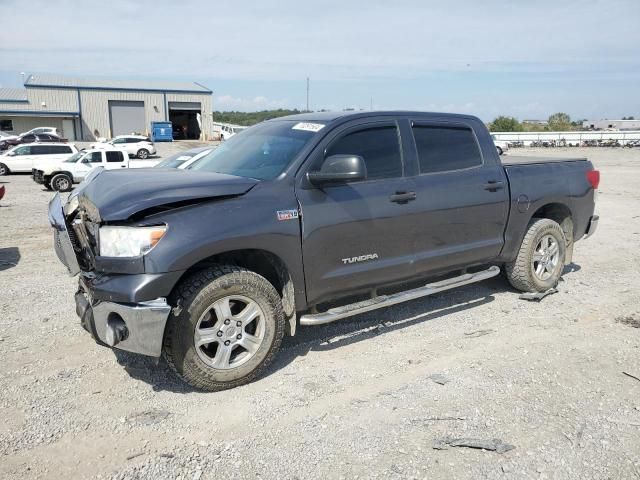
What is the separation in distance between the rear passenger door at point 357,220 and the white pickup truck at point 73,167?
15.5 m

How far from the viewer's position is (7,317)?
504 cm

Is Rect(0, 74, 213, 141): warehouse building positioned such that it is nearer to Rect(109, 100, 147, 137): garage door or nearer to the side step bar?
Rect(109, 100, 147, 137): garage door

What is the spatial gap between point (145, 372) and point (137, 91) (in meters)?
56.9

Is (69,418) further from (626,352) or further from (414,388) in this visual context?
(626,352)

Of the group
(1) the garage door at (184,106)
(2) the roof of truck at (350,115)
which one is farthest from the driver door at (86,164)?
(1) the garage door at (184,106)

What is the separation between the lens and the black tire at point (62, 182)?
18312 mm

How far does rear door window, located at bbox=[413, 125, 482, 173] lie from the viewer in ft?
15.4

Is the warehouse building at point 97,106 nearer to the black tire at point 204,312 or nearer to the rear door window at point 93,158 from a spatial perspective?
the rear door window at point 93,158

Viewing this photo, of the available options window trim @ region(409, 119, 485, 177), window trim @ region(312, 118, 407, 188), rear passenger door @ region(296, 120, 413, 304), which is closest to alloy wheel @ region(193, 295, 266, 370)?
→ rear passenger door @ region(296, 120, 413, 304)

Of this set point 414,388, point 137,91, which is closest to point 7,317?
point 414,388

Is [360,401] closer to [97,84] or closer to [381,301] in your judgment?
[381,301]

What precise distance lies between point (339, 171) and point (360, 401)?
5.29ft

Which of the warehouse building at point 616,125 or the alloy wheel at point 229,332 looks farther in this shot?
the warehouse building at point 616,125

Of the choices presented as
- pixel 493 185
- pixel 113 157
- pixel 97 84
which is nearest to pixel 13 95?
pixel 97 84
